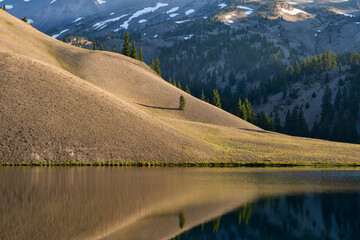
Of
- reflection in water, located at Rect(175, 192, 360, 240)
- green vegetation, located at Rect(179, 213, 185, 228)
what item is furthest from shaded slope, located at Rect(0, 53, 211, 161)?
reflection in water, located at Rect(175, 192, 360, 240)

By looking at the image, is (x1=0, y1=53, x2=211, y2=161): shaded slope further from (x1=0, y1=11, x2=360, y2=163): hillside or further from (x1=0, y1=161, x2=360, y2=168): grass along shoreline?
(x1=0, y1=161, x2=360, y2=168): grass along shoreline

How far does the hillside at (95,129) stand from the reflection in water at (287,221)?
3526 cm

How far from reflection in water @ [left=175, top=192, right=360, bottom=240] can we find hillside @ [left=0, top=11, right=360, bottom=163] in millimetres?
35257

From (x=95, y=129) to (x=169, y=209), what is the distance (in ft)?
135

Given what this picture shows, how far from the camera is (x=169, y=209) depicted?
26297 millimetres

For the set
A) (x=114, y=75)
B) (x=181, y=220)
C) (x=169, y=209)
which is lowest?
(x=169, y=209)

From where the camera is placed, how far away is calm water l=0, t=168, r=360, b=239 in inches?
798

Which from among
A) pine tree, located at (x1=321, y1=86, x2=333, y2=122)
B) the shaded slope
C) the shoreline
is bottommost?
pine tree, located at (x1=321, y1=86, x2=333, y2=122)

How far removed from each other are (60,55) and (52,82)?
43538 millimetres

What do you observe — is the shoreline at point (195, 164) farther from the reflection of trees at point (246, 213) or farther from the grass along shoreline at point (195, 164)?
the reflection of trees at point (246, 213)

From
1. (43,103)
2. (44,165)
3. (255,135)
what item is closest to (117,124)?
(43,103)

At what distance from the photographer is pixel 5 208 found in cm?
2347

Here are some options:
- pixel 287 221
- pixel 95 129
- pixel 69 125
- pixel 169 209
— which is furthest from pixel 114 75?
pixel 287 221

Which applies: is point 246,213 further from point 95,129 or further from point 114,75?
point 114,75
